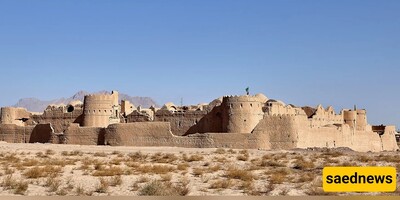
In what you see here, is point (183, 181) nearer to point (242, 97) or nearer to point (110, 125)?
point (242, 97)

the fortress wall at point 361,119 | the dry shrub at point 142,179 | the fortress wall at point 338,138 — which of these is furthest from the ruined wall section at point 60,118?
the dry shrub at point 142,179

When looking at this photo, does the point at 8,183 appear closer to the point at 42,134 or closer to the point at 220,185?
the point at 220,185

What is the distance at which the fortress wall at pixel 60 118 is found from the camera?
4684cm

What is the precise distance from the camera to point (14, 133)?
155 ft

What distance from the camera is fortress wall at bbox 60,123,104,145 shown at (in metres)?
42.4

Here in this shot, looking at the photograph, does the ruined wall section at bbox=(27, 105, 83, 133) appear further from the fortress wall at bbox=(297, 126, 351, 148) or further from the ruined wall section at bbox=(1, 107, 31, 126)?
the fortress wall at bbox=(297, 126, 351, 148)

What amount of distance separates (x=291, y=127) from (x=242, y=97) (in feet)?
12.6

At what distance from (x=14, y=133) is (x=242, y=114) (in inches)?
782

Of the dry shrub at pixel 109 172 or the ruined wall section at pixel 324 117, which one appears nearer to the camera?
the dry shrub at pixel 109 172

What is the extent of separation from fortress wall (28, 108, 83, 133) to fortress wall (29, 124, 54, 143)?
1493mm

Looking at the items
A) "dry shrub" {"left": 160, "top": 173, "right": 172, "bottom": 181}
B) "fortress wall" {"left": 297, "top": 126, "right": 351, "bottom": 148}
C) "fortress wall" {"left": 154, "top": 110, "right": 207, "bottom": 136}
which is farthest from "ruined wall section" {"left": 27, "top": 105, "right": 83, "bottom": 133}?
"dry shrub" {"left": 160, "top": 173, "right": 172, "bottom": 181}

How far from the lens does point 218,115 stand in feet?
135

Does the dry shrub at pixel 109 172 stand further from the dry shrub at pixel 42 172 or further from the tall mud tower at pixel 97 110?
the tall mud tower at pixel 97 110

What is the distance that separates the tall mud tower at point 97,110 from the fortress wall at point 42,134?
2.75 meters
